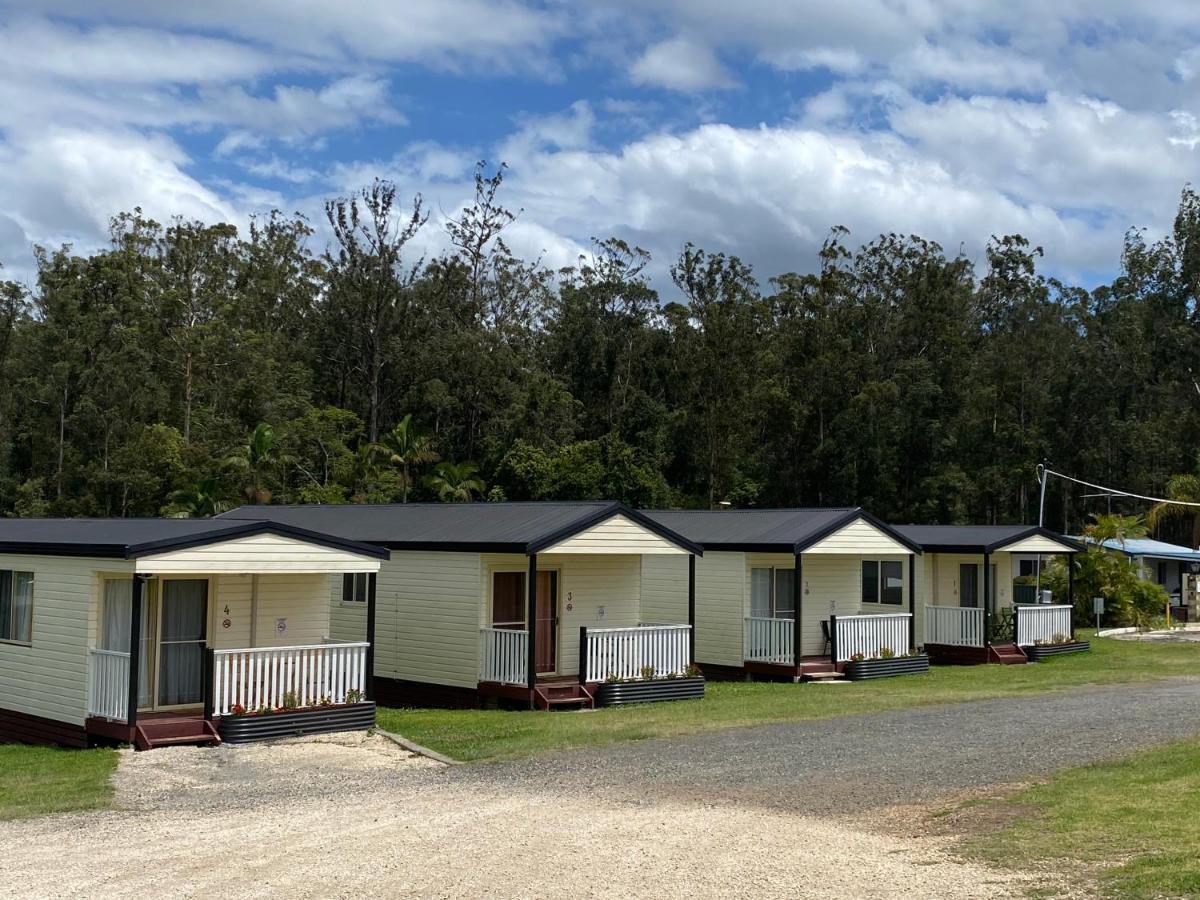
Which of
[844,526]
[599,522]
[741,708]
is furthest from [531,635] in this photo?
[844,526]

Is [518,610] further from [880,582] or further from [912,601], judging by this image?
[880,582]

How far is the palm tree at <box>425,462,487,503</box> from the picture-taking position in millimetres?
52553

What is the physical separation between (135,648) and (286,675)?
2072 mm

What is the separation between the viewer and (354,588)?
2345 centimetres

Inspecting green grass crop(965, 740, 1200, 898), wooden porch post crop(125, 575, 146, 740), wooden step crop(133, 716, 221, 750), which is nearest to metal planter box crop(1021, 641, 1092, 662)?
green grass crop(965, 740, 1200, 898)

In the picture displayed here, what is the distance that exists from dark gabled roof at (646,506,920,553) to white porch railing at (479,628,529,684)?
5.84 meters

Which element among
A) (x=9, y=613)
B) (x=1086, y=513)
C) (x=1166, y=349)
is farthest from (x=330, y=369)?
(x=9, y=613)

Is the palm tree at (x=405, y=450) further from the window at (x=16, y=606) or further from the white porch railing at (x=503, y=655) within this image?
the window at (x=16, y=606)

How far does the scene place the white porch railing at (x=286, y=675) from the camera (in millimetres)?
16797

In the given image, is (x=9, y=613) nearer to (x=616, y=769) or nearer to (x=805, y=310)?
(x=616, y=769)

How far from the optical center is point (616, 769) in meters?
14.1

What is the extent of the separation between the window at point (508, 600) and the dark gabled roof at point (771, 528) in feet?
16.7

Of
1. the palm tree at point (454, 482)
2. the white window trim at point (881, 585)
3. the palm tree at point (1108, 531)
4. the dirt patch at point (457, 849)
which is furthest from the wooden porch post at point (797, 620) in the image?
the palm tree at point (454, 482)

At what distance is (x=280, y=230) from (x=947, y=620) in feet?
177
